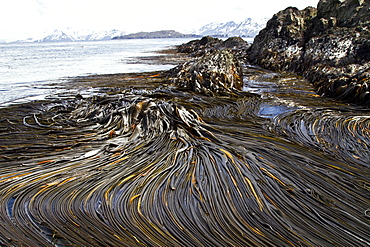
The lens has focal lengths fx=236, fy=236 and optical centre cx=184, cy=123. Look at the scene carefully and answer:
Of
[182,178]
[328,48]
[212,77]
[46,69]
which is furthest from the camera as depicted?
[46,69]

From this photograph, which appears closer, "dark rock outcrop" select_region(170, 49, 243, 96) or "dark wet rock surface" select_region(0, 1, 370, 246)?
"dark wet rock surface" select_region(0, 1, 370, 246)

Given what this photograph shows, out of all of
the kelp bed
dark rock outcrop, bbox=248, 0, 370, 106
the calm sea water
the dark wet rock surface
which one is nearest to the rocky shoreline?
dark rock outcrop, bbox=248, 0, 370, 106

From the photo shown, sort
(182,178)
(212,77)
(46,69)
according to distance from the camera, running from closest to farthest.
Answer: (182,178) < (212,77) < (46,69)

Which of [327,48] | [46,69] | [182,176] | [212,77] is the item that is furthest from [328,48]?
[46,69]

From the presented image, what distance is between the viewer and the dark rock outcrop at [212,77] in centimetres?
722

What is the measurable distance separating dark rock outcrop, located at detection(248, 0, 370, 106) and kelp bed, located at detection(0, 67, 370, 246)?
179cm

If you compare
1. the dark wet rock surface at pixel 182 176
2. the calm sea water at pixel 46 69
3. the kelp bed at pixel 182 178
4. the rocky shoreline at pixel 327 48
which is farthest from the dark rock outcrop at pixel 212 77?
the calm sea water at pixel 46 69

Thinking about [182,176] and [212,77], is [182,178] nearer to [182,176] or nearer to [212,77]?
[182,176]

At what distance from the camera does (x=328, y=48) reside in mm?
9305

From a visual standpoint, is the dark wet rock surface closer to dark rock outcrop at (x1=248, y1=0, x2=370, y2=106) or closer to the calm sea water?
dark rock outcrop at (x1=248, y1=0, x2=370, y2=106)

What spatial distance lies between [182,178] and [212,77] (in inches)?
204

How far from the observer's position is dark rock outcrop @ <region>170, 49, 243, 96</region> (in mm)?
7218

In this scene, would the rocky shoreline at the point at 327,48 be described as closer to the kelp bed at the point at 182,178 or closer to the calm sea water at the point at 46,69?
the kelp bed at the point at 182,178

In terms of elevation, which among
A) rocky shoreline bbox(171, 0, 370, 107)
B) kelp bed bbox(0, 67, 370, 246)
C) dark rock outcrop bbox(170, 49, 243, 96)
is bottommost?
kelp bed bbox(0, 67, 370, 246)
